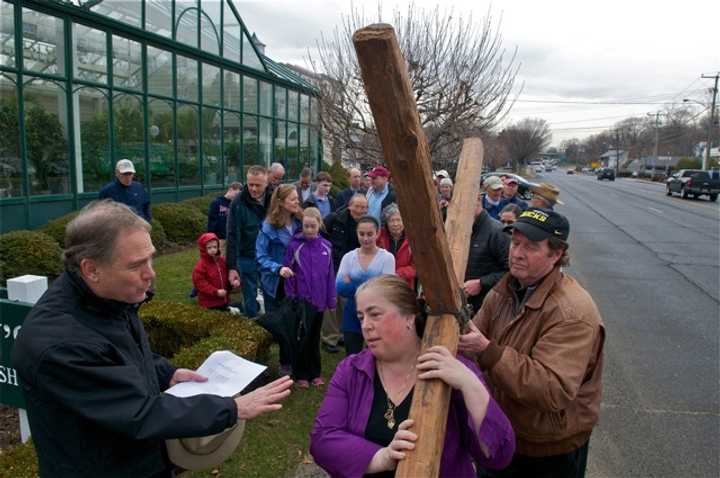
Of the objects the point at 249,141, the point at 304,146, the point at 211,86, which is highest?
the point at 211,86

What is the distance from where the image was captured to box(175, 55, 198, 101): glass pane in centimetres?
1452

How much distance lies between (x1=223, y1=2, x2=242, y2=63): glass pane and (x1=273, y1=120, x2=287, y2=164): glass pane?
3698mm

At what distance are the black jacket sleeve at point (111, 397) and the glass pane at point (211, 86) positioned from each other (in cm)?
1524

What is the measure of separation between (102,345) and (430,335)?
3.58 ft

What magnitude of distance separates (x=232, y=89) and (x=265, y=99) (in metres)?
2.37

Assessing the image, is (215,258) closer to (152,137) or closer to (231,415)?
(231,415)

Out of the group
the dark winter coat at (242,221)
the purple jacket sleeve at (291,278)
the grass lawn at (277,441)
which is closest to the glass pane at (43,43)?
the dark winter coat at (242,221)

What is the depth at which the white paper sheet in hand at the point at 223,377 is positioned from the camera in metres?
2.10

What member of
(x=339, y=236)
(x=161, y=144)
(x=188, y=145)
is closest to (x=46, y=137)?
(x=161, y=144)

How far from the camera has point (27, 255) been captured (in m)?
8.01

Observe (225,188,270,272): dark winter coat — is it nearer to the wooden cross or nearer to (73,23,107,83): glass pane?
the wooden cross

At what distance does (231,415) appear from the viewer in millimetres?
1747

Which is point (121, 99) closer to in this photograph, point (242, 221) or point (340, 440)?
point (242, 221)

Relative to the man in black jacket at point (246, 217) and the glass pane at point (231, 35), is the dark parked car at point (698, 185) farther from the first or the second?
the man in black jacket at point (246, 217)
